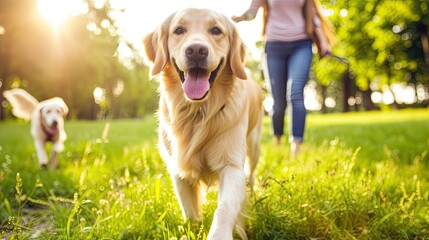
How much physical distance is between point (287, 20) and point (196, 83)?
251 centimetres

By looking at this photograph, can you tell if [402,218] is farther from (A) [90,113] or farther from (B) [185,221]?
(A) [90,113]

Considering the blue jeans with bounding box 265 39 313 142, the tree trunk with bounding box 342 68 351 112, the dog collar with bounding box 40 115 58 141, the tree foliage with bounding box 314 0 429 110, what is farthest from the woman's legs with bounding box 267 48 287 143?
the tree trunk with bounding box 342 68 351 112

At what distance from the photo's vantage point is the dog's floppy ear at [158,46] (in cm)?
260

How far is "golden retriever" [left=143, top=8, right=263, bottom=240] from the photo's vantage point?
7.80ft

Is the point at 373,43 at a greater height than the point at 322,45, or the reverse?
the point at 322,45

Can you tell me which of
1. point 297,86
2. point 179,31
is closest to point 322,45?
point 297,86

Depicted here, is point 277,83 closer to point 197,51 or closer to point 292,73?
point 292,73

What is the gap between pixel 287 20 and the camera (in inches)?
179

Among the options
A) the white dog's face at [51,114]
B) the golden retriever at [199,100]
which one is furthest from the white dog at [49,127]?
the golden retriever at [199,100]

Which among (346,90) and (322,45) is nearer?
(322,45)

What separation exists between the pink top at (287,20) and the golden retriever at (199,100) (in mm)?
2007

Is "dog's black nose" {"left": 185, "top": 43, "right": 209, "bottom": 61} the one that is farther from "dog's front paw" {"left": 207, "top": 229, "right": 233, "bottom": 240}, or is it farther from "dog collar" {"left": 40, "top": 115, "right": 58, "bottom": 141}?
"dog collar" {"left": 40, "top": 115, "right": 58, "bottom": 141}

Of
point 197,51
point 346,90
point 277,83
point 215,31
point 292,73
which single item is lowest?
point 346,90

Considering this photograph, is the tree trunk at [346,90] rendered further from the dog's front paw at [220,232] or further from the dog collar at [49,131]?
the dog's front paw at [220,232]
